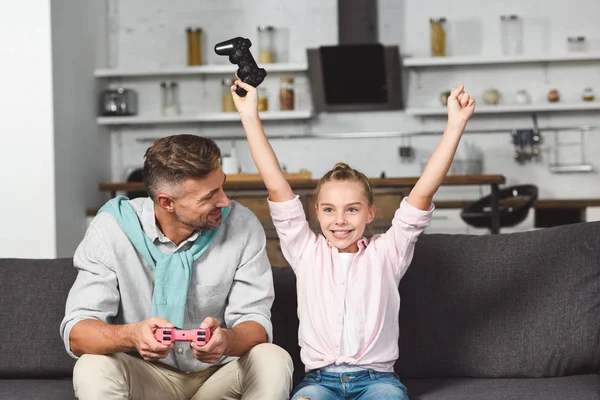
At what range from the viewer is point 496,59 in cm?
600

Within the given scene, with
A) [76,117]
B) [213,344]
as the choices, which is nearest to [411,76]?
[76,117]

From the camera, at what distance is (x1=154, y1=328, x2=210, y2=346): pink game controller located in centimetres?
187

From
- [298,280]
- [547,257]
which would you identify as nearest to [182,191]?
[298,280]

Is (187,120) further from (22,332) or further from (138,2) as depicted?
(22,332)

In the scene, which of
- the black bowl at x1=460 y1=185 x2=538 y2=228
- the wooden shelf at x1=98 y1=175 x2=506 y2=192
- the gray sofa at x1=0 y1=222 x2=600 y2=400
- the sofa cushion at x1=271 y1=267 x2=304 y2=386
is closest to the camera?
the gray sofa at x1=0 y1=222 x2=600 y2=400

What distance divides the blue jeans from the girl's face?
1.06 feet

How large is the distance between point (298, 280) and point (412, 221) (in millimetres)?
336

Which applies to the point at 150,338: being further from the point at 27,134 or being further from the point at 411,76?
the point at 411,76

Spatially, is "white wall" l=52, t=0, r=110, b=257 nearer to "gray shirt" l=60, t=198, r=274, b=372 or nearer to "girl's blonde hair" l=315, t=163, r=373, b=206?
"gray shirt" l=60, t=198, r=274, b=372

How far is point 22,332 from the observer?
2410mm

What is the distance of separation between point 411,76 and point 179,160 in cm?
451

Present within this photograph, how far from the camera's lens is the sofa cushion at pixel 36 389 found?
218 centimetres

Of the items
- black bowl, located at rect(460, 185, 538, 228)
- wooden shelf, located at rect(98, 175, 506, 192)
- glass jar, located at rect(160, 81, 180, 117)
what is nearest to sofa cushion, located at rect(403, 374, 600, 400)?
wooden shelf, located at rect(98, 175, 506, 192)

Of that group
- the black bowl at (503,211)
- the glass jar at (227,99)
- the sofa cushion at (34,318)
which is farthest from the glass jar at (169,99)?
the sofa cushion at (34,318)
